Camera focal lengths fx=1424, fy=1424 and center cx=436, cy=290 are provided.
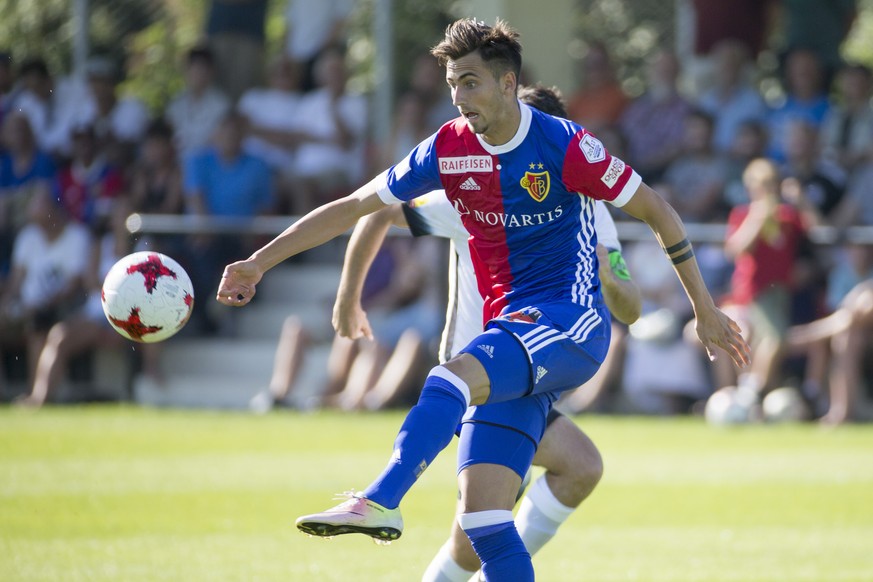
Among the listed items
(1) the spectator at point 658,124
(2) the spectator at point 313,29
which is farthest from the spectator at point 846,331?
(2) the spectator at point 313,29

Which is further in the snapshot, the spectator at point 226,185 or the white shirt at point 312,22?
the white shirt at point 312,22

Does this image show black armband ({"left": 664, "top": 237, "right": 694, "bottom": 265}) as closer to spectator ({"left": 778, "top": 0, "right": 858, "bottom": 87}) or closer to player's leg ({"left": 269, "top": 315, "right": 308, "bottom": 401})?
player's leg ({"left": 269, "top": 315, "right": 308, "bottom": 401})

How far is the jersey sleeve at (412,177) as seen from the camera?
580cm

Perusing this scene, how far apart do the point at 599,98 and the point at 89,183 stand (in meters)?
6.23

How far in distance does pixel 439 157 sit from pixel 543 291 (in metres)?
0.69

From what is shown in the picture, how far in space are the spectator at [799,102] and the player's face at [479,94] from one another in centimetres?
1010

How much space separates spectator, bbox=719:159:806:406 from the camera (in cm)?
1423

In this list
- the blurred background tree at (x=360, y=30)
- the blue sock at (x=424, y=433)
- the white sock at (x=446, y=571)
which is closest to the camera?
the blue sock at (x=424, y=433)

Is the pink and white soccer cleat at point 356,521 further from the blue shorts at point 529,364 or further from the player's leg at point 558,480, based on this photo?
the player's leg at point 558,480

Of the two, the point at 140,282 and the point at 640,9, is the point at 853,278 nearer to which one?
the point at 640,9

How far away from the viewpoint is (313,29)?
60.8 ft

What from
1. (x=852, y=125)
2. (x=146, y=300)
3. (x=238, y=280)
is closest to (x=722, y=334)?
(x=238, y=280)

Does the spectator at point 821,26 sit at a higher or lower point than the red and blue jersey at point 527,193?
higher

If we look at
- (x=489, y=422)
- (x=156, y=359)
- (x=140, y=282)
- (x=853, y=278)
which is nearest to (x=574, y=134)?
(x=489, y=422)
